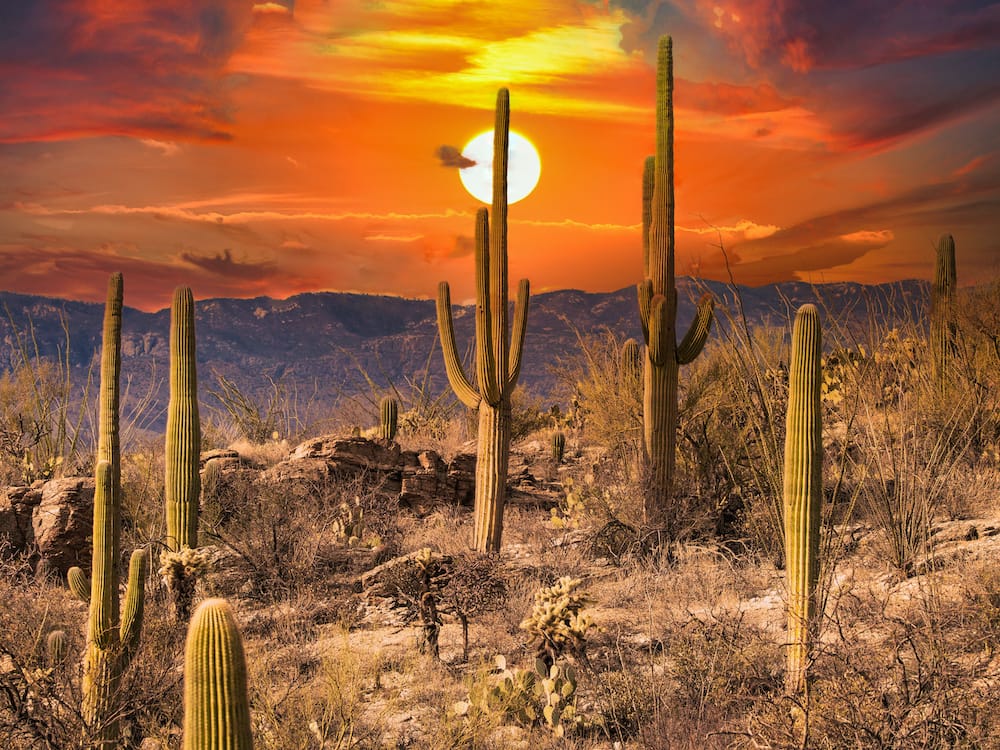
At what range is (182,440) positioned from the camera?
26.0 ft

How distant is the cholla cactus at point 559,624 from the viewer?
553 centimetres

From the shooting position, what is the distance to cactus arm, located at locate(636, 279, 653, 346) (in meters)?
9.02

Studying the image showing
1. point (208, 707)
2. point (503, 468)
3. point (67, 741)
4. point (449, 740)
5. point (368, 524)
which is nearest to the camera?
point (208, 707)

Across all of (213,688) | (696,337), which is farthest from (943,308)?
(213,688)

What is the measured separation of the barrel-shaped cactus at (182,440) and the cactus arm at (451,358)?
2.63 meters

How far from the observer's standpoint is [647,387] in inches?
357

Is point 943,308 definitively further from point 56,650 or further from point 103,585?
point 56,650

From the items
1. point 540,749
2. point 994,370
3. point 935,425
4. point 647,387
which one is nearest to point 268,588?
point 540,749

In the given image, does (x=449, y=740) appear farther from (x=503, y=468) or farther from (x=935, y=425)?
(x=935, y=425)

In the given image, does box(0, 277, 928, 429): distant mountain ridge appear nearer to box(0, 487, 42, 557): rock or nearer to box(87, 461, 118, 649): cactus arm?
box(0, 487, 42, 557): rock

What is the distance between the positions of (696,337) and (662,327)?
0.54 metres

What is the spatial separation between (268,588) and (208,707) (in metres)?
4.62

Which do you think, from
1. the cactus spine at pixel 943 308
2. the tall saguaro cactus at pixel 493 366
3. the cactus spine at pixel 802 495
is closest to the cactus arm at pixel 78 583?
the tall saguaro cactus at pixel 493 366

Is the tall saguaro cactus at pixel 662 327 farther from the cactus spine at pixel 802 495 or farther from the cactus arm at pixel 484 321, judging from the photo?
the cactus spine at pixel 802 495
